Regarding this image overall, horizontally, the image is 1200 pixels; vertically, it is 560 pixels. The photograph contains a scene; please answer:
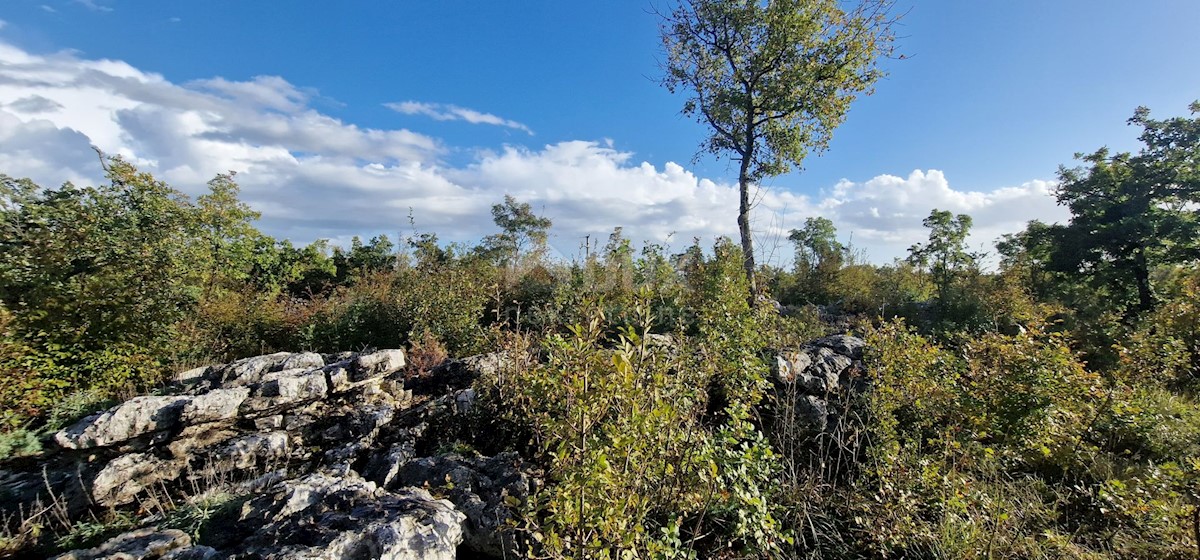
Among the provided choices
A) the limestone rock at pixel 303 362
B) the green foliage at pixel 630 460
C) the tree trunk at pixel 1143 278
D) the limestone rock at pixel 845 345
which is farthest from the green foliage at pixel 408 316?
the tree trunk at pixel 1143 278

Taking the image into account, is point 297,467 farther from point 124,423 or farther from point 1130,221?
point 1130,221

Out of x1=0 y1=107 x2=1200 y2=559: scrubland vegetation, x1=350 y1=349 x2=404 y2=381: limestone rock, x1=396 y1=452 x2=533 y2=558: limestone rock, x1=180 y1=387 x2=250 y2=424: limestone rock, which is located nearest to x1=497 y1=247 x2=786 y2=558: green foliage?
x1=0 y1=107 x2=1200 y2=559: scrubland vegetation

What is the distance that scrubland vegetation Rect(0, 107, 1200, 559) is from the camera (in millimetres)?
2295

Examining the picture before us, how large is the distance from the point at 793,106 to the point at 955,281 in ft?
19.0

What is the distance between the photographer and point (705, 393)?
3.45 metres

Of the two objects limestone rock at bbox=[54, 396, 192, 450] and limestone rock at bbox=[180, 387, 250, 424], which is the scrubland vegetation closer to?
limestone rock at bbox=[54, 396, 192, 450]

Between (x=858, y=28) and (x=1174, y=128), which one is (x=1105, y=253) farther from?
(x=858, y=28)

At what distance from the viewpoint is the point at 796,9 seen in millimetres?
10180

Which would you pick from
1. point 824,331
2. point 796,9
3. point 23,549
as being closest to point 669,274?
point 824,331

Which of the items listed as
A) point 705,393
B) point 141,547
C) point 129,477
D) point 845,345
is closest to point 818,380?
point 845,345

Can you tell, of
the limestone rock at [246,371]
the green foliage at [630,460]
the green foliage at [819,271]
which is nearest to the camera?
the green foliage at [630,460]

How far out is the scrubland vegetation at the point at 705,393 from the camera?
2295 millimetres

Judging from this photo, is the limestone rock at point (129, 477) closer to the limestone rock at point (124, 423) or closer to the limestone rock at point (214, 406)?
the limestone rock at point (124, 423)

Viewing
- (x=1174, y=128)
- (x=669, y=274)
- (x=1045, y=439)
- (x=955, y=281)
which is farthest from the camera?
(x=955, y=281)
